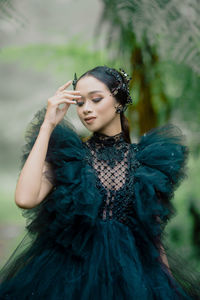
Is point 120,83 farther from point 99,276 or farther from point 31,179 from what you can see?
point 99,276

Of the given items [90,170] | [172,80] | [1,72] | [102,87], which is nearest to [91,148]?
[90,170]

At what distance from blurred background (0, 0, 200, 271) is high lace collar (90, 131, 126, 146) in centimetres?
17

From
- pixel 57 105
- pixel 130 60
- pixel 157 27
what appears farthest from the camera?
pixel 130 60

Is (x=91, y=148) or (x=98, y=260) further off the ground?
(x=91, y=148)

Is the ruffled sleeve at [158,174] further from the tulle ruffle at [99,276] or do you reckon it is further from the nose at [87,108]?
the nose at [87,108]

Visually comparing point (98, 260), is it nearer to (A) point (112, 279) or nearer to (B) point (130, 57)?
(A) point (112, 279)

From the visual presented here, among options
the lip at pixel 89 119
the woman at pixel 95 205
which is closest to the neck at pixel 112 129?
the woman at pixel 95 205

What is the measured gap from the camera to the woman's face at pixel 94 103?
5.29 feet

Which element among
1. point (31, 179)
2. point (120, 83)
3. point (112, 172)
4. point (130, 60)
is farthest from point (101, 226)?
point (130, 60)

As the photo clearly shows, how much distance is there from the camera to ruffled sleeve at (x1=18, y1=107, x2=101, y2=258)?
143 cm

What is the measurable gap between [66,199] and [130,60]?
1.93m

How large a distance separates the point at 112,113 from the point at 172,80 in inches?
57.8

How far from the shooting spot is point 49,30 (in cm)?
429

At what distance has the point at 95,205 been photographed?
1.46 metres
